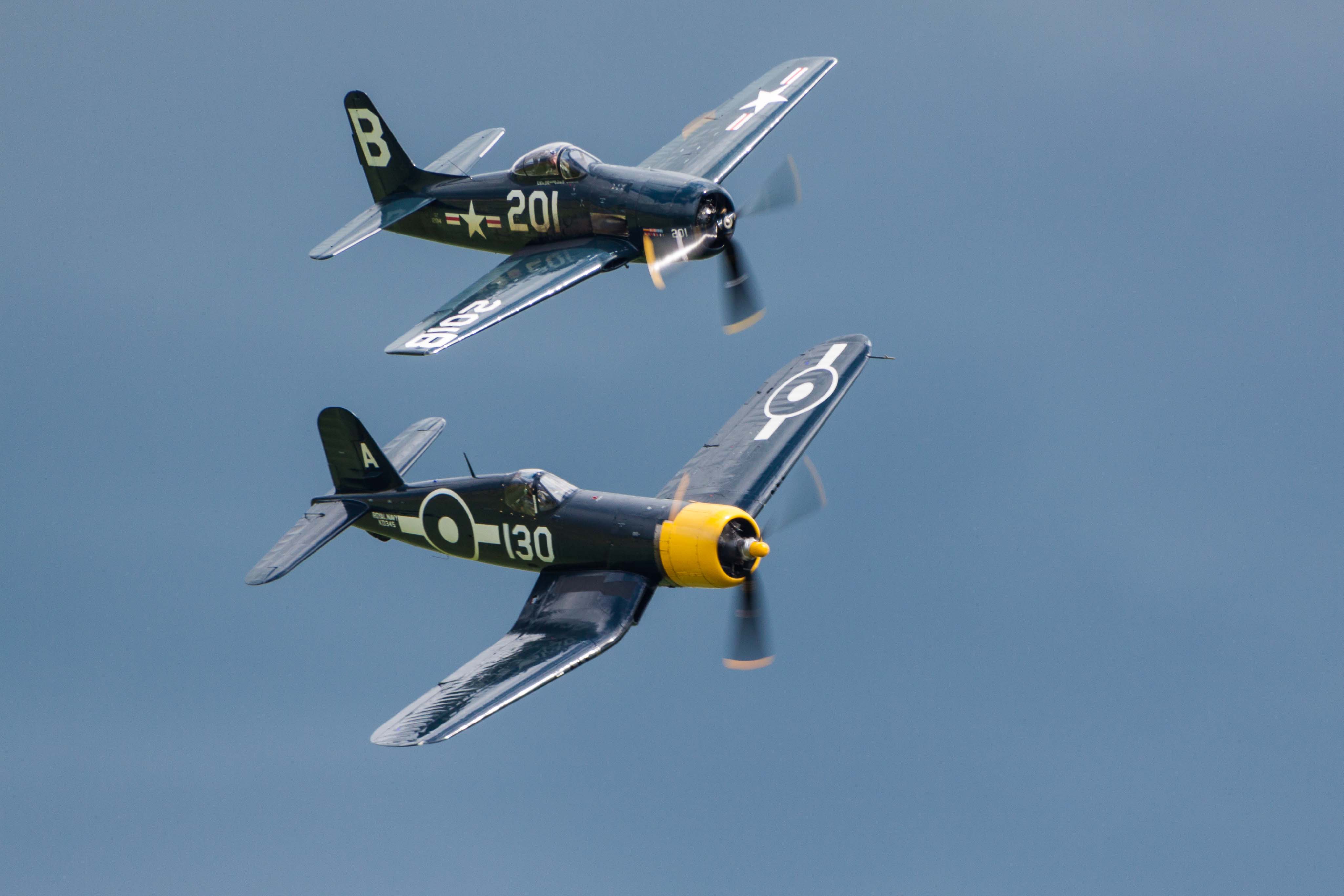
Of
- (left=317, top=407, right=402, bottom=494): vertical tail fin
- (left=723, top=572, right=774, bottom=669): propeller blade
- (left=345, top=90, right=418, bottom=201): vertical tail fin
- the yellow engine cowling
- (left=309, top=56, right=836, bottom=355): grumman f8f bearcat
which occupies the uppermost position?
(left=345, top=90, right=418, bottom=201): vertical tail fin

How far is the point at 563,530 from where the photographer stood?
2962 cm

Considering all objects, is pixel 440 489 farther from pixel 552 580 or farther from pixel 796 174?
pixel 796 174

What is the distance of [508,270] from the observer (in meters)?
32.8

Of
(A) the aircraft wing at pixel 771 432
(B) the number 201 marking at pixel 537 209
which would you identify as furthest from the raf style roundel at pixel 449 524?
(B) the number 201 marking at pixel 537 209

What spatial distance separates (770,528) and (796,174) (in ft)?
22.4

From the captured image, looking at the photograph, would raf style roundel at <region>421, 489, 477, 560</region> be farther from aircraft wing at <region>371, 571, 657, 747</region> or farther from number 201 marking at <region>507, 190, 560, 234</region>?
number 201 marking at <region>507, 190, 560, 234</region>

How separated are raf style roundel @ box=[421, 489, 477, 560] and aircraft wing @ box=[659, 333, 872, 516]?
3161mm

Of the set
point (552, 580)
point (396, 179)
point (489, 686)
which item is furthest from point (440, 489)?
point (396, 179)

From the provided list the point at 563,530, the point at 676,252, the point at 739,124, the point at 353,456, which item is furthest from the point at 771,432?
the point at 739,124

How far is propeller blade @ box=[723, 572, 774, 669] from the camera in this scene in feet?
93.0

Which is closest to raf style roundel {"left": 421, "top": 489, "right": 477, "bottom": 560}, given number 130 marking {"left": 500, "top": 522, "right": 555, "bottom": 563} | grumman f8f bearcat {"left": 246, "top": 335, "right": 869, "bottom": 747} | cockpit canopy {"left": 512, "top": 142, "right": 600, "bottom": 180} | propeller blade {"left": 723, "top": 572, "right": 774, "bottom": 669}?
grumman f8f bearcat {"left": 246, "top": 335, "right": 869, "bottom": 747}

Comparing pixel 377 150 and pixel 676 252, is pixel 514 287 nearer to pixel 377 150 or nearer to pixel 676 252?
pixel 676 252

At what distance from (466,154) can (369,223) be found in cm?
237

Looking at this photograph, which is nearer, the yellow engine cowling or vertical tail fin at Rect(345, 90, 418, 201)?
the yellow engine cowling
